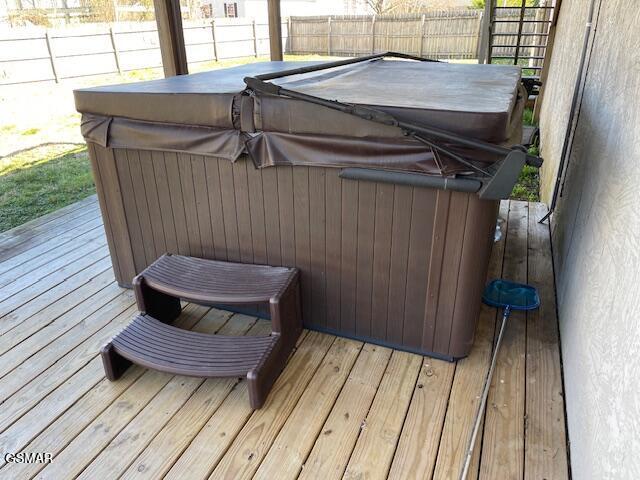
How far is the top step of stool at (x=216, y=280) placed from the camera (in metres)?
2.13

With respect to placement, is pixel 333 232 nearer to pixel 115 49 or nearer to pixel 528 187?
pixel 528 187

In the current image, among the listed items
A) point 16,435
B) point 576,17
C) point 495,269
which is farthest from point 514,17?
point 16,435

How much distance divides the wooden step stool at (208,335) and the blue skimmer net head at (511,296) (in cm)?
112

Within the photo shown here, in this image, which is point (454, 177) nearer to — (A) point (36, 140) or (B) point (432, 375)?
(B) point (432, 375)

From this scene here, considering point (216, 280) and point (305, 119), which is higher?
point (305, 119)

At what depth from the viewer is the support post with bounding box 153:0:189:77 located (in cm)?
312

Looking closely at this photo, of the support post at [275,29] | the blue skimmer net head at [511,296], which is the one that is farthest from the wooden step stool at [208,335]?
the support post at [275,29]

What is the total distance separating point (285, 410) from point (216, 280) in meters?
0.72

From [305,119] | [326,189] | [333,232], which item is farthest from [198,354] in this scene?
[305,119]

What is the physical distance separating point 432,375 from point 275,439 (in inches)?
30.9

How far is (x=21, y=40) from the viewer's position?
311 inches

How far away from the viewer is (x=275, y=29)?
4.13 meters

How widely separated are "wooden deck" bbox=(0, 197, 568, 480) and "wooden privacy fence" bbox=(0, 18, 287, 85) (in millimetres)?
7150

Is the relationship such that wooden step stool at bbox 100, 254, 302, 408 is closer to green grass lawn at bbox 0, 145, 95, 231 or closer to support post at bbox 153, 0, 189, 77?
support post at bbox 153, 0, 189, 77
